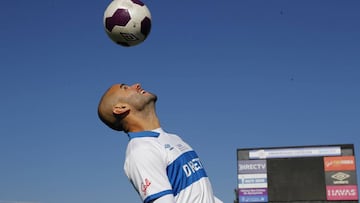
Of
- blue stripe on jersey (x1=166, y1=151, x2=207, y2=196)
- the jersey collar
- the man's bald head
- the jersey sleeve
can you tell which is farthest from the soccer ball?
the jersey sleeve

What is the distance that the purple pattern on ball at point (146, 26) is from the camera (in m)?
6.78

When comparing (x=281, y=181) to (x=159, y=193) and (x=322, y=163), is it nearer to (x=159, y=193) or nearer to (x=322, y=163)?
(x=322, y=163)

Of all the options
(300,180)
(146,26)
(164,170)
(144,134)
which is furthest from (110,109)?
(300,180)

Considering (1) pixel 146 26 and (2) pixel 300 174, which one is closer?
(1) pixel 146 26

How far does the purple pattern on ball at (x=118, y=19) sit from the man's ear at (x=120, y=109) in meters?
2.04

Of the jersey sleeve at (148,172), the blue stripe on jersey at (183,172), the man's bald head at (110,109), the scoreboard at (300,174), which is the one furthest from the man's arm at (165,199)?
the scoreboard at (300,174)

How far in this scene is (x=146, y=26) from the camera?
6.83m

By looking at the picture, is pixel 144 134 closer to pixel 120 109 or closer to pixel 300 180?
pixel 120 109

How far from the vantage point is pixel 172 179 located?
436cm

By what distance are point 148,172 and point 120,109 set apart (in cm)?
93

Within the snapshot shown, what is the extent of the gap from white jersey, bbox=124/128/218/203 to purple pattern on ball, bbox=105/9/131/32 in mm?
2352

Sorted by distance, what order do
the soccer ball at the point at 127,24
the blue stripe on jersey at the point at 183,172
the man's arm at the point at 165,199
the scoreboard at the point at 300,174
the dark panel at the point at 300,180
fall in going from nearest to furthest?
the man's arm at the point at 165,199 < the blue stripe on jersey at the point at 183,172 < the soccer ball at the point at 127,24 < the dark panel at the point at 300,180 < the scoreboard at the point at 300,174

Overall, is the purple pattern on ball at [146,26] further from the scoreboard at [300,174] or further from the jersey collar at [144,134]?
the scoreboard at [300,174]

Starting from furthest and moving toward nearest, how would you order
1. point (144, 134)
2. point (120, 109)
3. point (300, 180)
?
point (300, 180) < point (120, 109) < point (144, 134)
